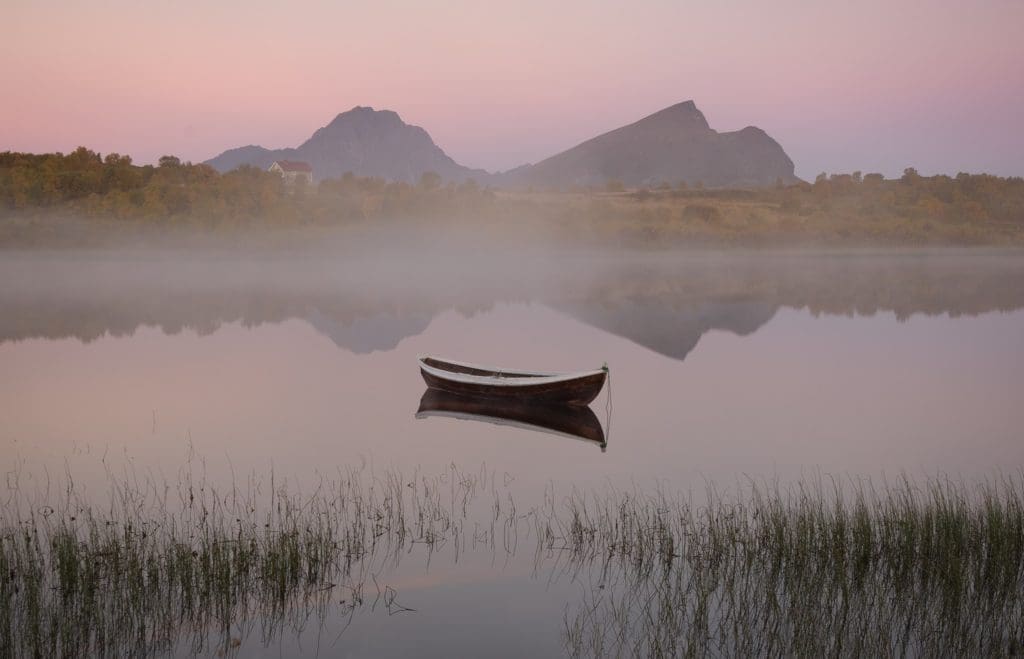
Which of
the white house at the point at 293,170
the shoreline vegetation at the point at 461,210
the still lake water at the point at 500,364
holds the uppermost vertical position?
the white house at the point at 293,170

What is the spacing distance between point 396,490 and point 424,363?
31.3 ft

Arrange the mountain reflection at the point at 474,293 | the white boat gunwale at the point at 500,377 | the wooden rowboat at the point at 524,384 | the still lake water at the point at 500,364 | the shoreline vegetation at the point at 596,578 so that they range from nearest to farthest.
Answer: the shoreline vegetation at the point at 596,578 → the still lake water at the point at 500,364 → the white boat gunwale at the point at 500,377 → the wooden rowboat at the point at 524,384 → the mountain reflection at the point at 474,293

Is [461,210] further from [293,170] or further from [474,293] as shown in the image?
[474,293]

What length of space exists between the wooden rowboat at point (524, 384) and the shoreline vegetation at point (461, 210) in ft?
338

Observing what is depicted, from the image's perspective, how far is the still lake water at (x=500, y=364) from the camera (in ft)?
37.7

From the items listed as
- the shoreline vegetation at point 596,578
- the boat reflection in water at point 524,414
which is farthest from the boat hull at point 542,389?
the shoreline vegetation at point 596,578

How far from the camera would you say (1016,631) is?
853cm

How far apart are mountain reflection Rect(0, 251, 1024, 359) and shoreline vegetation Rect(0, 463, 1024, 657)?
24.3 m

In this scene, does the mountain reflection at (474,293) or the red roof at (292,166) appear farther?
the red roof at (292,166)

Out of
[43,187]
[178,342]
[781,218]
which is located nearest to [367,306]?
[178,342]

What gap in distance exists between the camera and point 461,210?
132 meters

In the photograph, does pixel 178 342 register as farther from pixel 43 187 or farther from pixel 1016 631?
pixel 43 187

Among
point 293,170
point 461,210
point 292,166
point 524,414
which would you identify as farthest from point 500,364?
point 292,166

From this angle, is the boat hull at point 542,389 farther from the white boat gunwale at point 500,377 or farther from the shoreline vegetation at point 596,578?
the shoreline vegetation at point 596,578
